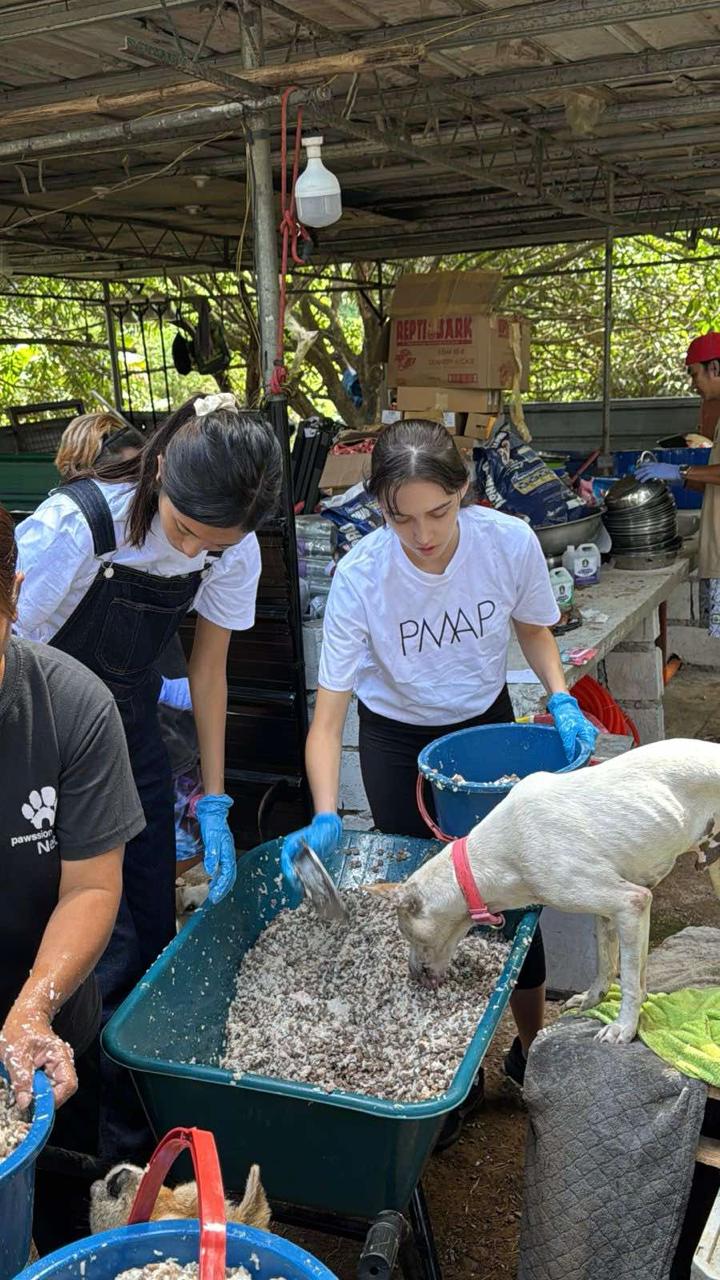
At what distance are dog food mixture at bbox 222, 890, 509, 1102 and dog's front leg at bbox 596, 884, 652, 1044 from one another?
0.27m

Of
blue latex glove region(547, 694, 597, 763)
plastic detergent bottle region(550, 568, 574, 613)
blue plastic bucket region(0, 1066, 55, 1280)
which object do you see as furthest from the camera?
plastic detergent bottle region(550, 568, 574, 613)

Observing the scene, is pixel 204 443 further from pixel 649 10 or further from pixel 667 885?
pixel 667 885

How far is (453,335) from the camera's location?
6.30 meters

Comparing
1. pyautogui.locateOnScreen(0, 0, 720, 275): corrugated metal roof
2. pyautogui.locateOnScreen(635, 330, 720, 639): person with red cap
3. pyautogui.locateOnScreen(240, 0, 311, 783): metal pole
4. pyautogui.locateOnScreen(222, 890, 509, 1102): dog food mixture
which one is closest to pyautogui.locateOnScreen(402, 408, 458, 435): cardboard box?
pyautogui.locateOnScreen(635, 330, 720, 639): person with red cap

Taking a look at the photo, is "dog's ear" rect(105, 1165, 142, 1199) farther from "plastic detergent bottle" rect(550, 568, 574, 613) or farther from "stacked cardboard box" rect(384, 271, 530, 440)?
"stacked cardboard box" rect(384, 271, 530, 440)

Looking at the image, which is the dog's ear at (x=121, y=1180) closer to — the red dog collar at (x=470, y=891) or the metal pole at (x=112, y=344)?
the red dog collar at (x=470, y=891)

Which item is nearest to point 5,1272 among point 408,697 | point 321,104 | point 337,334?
point 408,697

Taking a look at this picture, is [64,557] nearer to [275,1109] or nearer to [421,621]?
[421,621]

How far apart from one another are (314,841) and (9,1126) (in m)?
1.01

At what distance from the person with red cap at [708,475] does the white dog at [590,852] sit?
151 inches

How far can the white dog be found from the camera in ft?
6.66

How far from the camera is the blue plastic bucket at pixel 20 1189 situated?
1.23 meters

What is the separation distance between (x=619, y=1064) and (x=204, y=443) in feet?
4.46

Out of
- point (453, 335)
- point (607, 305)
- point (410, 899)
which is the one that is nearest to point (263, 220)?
point (410, 899)
